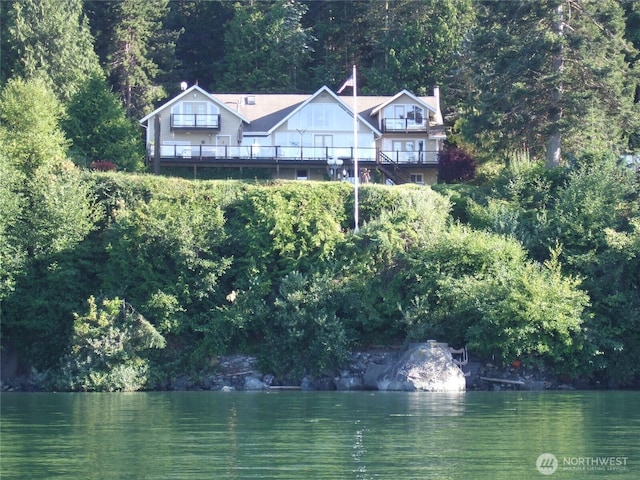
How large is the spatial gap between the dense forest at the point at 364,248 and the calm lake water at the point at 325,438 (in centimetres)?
729

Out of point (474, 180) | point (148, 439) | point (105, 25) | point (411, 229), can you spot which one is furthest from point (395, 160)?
point (148, 439)

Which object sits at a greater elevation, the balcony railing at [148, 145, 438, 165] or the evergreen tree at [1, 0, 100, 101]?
the evergreen tree at [1, 0, 100, 101]

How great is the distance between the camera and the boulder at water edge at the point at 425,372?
1598 inches

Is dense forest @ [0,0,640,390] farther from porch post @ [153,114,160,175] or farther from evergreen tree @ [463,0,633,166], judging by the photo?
porch post @ [153,114,160,175]

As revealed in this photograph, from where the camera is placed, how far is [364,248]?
46.5 meters

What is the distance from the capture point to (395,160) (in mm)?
64000

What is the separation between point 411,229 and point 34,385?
54.6 feet

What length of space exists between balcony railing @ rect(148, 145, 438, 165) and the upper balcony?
281 centimetres

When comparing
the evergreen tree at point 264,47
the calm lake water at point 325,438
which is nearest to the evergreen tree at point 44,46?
the evergreen tree at point 264,47

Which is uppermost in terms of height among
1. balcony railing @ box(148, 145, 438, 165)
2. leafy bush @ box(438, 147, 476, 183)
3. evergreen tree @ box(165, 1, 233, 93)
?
evergreen tree @ box(165, 1, 233, 93)

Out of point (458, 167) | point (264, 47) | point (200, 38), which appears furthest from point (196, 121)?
point (458, 167)

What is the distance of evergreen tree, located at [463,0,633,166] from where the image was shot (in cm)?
5106

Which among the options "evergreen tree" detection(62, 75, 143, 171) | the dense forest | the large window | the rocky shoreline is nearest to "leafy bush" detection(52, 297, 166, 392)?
the dense forest

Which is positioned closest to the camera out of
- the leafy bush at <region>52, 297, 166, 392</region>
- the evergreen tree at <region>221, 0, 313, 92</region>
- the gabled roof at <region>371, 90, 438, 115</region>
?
the leafy bush at <region>52, 297, 166, 392</region>
